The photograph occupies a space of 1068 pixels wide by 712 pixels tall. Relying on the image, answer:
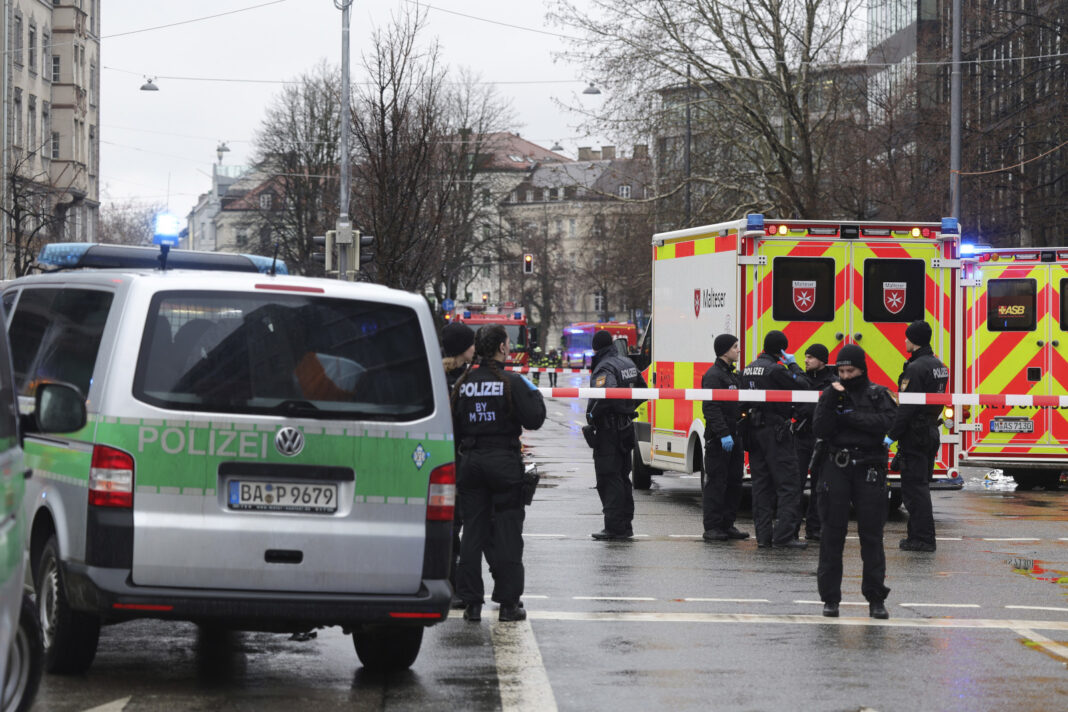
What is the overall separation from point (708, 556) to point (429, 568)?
5.88m

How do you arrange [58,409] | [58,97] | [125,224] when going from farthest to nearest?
[125,224]
[58,97]
[58,409]

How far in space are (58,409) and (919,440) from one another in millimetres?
8955

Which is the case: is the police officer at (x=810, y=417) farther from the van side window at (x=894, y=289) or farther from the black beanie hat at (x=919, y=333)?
the van side window at (x=894, y=289)

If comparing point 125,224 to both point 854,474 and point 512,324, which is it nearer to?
point 512,324

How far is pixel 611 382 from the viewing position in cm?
1370

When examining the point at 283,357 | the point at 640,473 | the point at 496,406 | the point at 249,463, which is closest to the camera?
the point at 249,463

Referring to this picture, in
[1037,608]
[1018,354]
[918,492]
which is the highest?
[1018,354]

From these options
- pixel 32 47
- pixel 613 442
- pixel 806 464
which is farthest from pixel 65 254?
pixel 32 47

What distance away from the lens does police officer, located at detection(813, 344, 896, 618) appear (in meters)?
10.1

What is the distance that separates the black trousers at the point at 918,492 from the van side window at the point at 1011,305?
7.26 meters

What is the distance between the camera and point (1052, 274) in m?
20.5

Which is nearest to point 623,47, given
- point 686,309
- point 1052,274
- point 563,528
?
point 1052,274

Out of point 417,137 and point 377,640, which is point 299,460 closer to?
point 377,640

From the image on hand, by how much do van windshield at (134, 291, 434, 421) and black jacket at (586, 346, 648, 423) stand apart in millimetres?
6061
